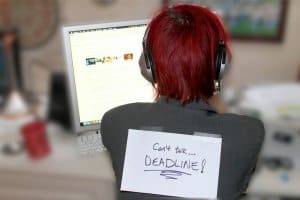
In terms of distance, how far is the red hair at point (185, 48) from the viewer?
0.81 metres

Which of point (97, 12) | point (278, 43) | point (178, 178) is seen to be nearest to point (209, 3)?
point (278, 43)

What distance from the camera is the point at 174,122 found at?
0.84 meters

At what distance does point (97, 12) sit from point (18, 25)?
0.42m

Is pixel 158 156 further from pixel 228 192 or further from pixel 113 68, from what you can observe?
pixel 113 68

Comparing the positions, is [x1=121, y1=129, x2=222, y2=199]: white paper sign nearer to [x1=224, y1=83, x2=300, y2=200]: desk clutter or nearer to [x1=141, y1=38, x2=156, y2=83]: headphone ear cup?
[x1=141, y1=38, x2=156, y2=83]: headphone ear cup

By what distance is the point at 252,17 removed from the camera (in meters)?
1.93

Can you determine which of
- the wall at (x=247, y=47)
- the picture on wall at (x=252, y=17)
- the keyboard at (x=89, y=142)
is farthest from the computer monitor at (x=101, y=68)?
the picture on wall at (x=252, y=17)

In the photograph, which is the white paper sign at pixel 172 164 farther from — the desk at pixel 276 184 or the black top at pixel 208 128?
the desk at pixel 276 184

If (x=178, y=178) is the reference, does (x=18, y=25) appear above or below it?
above

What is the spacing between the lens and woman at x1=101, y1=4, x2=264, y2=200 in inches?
32.1

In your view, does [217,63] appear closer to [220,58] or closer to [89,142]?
[220,58]

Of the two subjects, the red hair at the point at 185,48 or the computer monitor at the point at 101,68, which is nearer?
the red hair at the point at 185,48

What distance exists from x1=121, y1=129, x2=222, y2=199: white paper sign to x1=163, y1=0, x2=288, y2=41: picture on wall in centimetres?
117

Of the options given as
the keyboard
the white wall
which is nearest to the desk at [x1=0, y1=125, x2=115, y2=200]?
the keyboard
